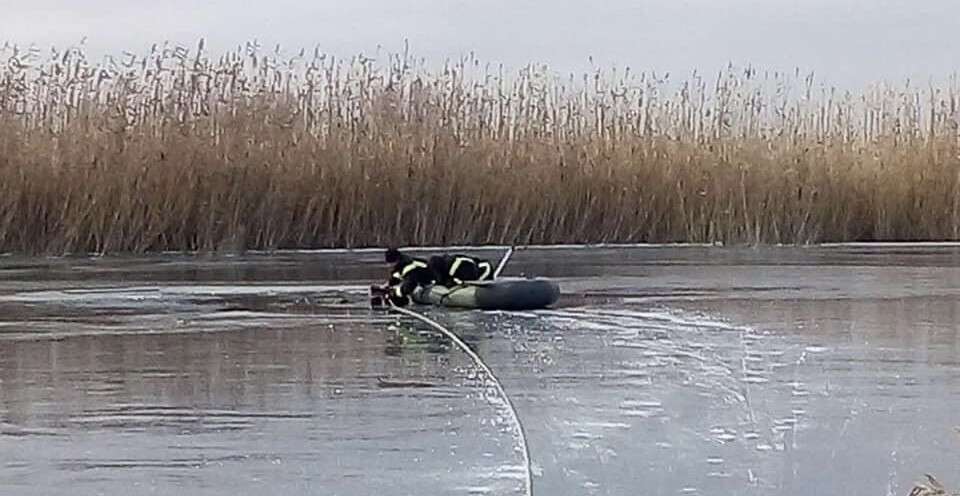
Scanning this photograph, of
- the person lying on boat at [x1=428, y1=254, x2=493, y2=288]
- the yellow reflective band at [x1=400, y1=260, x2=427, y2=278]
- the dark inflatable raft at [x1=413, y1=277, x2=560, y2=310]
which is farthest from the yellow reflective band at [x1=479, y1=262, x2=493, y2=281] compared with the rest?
the yellow reflective band at [x1=400, y1=260, x2=427, y2=278]

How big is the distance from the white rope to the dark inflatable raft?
12.0 inches

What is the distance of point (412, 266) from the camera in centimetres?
1074

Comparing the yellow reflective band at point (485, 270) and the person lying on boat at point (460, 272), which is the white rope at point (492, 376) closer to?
the person lying on boat at point (460, 272)

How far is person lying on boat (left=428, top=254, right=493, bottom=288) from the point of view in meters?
10.5

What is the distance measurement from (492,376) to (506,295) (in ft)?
10.1

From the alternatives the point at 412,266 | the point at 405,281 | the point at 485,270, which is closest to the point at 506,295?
the point at 485,270

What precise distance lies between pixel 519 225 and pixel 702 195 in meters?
2.08

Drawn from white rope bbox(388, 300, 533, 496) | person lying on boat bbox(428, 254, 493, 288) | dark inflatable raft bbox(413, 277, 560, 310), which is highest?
person lying on boat bbox(428, 254, 493, 288)

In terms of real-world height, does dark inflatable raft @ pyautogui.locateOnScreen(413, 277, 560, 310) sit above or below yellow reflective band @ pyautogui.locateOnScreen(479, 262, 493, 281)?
below

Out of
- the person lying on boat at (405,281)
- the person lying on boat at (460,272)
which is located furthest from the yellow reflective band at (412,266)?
the person lying on boat at (460,272)

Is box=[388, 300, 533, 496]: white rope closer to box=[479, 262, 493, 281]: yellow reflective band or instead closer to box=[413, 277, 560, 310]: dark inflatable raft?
box=[413, 277, 560, 310]: dark inflatable raft

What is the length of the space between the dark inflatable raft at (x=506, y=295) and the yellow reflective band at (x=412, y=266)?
371 millimetres

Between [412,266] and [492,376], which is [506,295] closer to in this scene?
[412,266]

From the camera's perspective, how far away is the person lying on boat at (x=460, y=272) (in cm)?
1048
